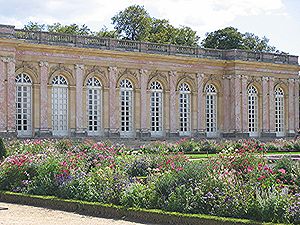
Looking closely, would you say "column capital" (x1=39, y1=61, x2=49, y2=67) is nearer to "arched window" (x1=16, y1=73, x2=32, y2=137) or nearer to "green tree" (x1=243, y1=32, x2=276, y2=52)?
"arched window" (x1=16, y1=73, x2=32, y2=137)

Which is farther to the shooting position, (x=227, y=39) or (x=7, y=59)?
(x=227, y=39)

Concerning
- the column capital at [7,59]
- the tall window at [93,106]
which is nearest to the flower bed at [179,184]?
the column capital at [7,59]

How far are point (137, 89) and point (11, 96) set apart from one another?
26.9 ft

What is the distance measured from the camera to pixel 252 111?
128 ft

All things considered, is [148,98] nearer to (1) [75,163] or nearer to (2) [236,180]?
(1) [75,163]

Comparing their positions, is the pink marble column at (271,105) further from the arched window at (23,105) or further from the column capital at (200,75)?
the arched window at (23,105)

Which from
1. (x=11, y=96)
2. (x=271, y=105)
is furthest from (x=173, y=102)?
(x=11, y=96)

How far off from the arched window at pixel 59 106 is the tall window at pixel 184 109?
7864 mm

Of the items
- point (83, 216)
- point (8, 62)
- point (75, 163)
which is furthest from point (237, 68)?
point (83, 216)

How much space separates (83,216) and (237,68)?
27.3 m

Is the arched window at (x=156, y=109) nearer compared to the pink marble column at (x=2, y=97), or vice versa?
the pink marble column at (x=2, y=97)

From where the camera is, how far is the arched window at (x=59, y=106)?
3203cm

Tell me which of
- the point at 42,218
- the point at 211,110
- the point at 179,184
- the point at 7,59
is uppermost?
the point at 7,59

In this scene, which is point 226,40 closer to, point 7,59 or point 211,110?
point 211,110
